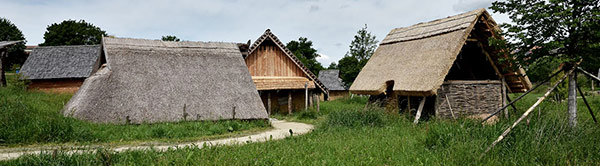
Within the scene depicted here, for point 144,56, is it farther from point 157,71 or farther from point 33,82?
point 33,82

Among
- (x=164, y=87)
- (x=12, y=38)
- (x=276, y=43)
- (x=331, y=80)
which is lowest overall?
(x=331, y=80)

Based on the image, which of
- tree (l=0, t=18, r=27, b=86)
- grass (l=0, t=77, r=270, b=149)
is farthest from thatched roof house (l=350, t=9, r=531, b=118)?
tree (l=0, t=18, r=27, b=86)

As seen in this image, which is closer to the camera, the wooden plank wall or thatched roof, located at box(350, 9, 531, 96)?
thatched roof, located at box(350, 9, 531, 96)

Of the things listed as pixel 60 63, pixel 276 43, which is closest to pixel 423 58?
pixel 276 43

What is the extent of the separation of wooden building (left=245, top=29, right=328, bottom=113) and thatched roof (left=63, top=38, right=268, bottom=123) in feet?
8.90

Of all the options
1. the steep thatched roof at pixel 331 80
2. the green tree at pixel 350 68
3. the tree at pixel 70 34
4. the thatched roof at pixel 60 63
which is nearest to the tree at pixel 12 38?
the tree at pixel 70 34

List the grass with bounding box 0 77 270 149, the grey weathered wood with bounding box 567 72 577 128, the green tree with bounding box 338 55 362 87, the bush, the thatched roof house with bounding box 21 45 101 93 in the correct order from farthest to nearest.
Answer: the green tree with bounding box 338 55 362 87
the thatched roof house with bounding box 21 45 101 93
the bush
the grass with bounding box 0 77 270 149
the grey weathered wood with bounding box 567 72 577 128

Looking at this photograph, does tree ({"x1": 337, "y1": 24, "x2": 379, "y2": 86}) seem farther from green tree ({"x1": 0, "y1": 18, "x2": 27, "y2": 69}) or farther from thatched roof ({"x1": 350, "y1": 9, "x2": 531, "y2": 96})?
green tree ({"x1": 0, "y1": 18, "x2": 27, "y2": 69})

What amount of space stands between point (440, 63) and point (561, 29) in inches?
145

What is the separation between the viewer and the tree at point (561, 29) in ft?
23.9

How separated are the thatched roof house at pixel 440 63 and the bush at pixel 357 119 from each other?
3.92ft

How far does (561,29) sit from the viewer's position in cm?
767

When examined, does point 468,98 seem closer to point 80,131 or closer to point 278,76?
point 278,76

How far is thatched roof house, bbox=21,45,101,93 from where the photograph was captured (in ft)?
77.9
